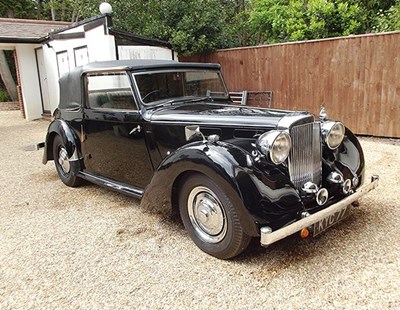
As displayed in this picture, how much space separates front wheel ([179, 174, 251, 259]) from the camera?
8.43 ft

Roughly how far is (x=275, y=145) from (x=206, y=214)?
2.54 ft

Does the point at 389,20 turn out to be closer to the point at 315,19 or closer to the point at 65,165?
the point at 315,19

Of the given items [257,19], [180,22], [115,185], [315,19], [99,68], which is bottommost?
[115,185]

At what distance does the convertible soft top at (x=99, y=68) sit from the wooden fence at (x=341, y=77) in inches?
147

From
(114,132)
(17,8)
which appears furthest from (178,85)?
(17,8)

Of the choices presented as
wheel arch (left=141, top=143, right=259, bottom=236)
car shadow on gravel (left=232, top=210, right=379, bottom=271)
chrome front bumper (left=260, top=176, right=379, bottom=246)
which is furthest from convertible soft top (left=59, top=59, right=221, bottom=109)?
chrome front bumper (left=260, top=176, right=379, bottom=246)

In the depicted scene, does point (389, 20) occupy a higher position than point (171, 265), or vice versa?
point (389, 20)

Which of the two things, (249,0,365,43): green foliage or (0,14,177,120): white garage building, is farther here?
(249,0,365,43): green foliage

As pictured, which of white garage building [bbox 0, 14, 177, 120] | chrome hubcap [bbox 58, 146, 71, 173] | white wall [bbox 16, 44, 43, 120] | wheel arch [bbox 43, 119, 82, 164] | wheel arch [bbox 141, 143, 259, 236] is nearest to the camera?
wheel arch [bbox 141, 143, 259, 236]

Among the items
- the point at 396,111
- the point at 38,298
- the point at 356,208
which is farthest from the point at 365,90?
the point at 38,298

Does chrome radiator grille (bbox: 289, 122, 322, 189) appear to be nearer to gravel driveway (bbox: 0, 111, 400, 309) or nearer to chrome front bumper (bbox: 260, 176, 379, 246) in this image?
chrome front bumper (bbox: 260, 176, 379, 246)

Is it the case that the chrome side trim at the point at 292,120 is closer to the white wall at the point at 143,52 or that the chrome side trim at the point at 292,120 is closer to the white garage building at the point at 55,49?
the white garage building at the point at 55,49

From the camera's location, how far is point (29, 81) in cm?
1206

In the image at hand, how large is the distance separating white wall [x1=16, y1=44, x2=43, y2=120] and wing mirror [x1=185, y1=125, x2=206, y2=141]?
35.6 feet
